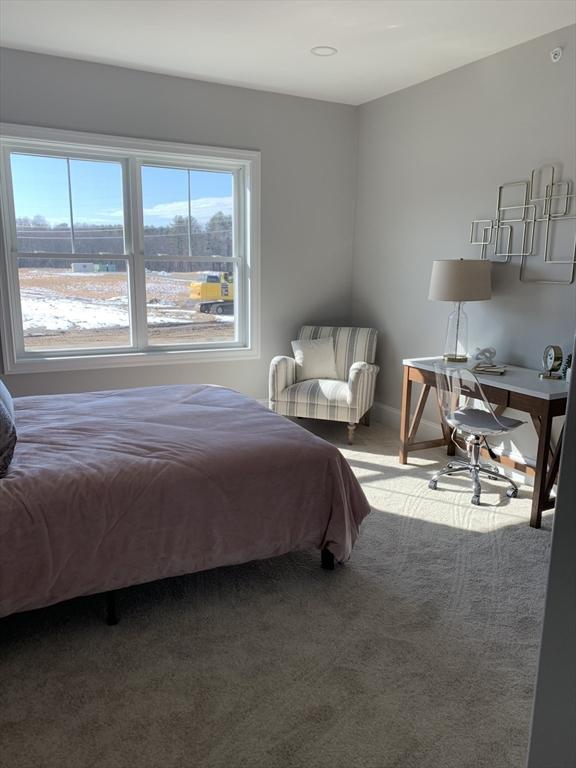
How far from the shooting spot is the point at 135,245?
4457 millimetres

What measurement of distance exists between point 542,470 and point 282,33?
298cm

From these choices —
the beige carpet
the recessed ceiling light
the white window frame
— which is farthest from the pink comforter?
the recessed ceiling light

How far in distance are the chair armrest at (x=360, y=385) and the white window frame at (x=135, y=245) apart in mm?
1034

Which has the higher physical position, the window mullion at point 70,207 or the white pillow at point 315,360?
the window mullion at point 70,207

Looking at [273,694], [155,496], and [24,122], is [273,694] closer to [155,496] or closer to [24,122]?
[155,496]

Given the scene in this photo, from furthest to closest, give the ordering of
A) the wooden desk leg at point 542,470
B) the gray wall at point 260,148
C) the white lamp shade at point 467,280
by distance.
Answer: the gray wall at point 260,148 < the white lamp shade at point 467,280 < the wooden desk leg at point 542,470

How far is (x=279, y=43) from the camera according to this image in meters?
3.62

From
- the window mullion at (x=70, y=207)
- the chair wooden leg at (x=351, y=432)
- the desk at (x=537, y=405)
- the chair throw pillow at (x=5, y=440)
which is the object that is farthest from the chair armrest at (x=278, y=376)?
the chair throw pillow at (x=5, y=440)

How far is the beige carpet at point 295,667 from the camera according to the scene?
5.42 ft

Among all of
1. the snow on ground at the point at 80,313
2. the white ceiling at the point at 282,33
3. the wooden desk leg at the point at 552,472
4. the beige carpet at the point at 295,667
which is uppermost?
the white ceiling at the point at 282,33

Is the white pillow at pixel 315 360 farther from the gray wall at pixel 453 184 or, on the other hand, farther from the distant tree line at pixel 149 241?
the distant tree line at pixel 149 241

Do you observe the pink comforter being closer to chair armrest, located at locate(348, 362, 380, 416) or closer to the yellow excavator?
chair armrest, located at locate(348, 362, 380, 416)

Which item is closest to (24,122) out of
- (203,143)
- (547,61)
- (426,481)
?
(203,143)

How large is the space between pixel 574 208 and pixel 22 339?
3.82 meters
